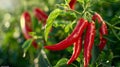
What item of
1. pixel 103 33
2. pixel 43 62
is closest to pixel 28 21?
pixel 43 62

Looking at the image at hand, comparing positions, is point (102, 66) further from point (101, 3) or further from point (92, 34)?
point (101, 3)

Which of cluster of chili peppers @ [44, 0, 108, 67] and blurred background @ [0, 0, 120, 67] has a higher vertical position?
cluster of chili peppers @ [44, 0, 108, 67]

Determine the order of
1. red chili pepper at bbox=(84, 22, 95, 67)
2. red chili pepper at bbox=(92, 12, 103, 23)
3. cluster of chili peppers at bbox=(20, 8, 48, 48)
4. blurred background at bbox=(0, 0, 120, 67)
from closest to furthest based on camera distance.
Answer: red chili pepper at bbox=(84, 22, 95, 67)
red chili pepper at bbox=(92, 12, 103, 23)
blurred background at bbox=(0, 0, 120, 67)
cluster of chili peppers at bbox=(20, 8, 48, 48)

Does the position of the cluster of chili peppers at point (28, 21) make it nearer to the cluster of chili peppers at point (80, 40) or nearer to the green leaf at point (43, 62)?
the green leaf at point (43, 62)

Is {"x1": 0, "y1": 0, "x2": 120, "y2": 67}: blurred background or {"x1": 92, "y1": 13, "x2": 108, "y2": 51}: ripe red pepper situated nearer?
{"x1": 92, "y1": 13, "x2": 108, "y2": 51}: ripe red pepper

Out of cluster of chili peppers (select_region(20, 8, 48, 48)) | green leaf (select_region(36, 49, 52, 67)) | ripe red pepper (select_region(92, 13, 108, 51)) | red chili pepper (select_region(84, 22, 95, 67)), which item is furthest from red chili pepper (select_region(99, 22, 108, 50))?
cluster of chili peppers (select_region(20, 8, 48, 48))

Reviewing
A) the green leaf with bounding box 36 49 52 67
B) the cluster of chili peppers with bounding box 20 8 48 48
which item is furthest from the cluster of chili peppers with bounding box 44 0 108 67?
the cluster of chili peppers with bounding box 20 8 48 48

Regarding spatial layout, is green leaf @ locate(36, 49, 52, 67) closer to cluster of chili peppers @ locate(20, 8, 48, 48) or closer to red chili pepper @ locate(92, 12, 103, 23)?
red chili pepper @ locate(92, 12, 103, 23)

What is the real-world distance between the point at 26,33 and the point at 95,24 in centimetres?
112

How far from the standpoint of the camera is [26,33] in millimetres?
2877

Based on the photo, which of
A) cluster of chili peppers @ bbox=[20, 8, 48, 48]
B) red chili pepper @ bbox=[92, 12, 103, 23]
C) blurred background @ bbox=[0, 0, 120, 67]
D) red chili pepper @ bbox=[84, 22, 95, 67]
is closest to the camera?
red chili pepper @ bbox=[84, 22, 95, 67]

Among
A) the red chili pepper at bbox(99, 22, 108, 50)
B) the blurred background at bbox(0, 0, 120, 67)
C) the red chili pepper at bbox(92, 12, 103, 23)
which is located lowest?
the blurred background at bbox(0, 0, 120, 67)

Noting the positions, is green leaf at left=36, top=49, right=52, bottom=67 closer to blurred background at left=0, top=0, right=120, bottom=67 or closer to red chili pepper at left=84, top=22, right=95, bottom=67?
blurred background at left=0, top=0, right=120, bottom=67

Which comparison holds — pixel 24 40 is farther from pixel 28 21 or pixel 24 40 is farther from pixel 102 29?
pixel 102 29
